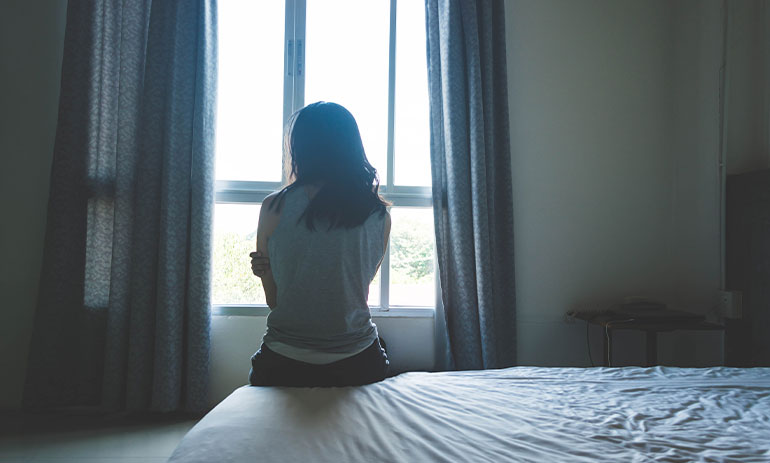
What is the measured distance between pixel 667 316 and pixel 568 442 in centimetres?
161

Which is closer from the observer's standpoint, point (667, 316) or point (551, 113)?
point (667, 316)

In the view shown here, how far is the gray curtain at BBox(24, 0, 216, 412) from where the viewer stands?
204 cm

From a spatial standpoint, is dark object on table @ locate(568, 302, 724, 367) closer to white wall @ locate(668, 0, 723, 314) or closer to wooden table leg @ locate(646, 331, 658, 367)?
wooden table leg @ locate(646, 331, 658, 367)

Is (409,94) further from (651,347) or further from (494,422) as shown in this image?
(494,422)

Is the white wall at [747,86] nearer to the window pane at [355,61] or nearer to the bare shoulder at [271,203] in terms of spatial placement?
the window pane at [355,61]

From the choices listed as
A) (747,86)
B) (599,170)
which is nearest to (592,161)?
(599,170)

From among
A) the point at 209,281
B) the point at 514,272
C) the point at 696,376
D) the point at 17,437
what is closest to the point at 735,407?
the point at 696,376

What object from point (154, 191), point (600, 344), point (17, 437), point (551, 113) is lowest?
point (17, 437)

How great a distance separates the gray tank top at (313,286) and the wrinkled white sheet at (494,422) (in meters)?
0.11

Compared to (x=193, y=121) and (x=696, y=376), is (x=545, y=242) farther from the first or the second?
(x=193, y=121)

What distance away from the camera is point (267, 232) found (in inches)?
42.4

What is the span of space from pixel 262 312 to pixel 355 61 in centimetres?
159

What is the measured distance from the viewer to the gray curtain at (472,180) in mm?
2166

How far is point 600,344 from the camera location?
2383mm
